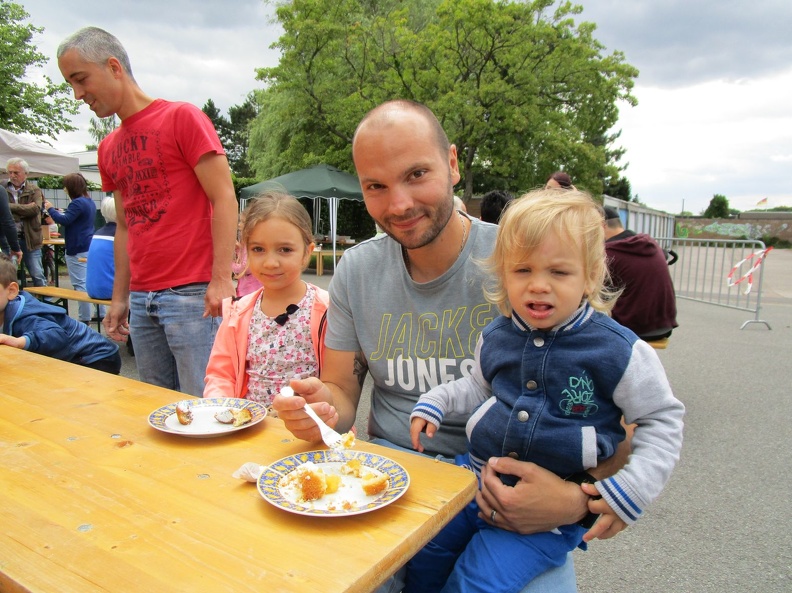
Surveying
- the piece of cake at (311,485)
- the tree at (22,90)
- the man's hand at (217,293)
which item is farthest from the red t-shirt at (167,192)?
the tree at (22,90)

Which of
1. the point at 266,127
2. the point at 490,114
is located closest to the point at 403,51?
the point at 490,114

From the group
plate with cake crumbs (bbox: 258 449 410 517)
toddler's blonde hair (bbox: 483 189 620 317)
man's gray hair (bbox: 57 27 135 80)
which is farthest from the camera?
man's gray hair (bbox: 57 27 135 80)

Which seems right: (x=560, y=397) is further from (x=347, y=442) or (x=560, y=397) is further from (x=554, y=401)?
(x=347, y=442)

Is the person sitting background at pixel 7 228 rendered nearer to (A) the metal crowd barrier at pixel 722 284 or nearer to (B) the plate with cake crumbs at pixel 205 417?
(B) the plate with cake crumbs at pixel 205 417

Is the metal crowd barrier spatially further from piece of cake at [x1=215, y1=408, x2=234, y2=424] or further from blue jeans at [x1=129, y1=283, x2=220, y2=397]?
piece of cake at [x1=215, y1=408, x2=234, y2=424]

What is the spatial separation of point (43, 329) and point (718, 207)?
51322 mm

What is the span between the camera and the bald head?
168 cm

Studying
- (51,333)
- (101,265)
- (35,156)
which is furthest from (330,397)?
(35,156)

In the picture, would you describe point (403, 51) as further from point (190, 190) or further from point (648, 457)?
point (648, 457)

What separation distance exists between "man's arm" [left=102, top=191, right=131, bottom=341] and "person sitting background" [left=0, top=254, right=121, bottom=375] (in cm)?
37

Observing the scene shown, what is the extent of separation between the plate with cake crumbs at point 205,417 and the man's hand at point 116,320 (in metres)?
1.63

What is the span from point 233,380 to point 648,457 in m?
1.61

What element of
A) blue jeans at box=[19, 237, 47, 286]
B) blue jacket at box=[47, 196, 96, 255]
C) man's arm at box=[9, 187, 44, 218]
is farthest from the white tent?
blue jacket at box=[47, 196, 96, 255]

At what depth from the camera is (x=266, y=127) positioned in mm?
22984
